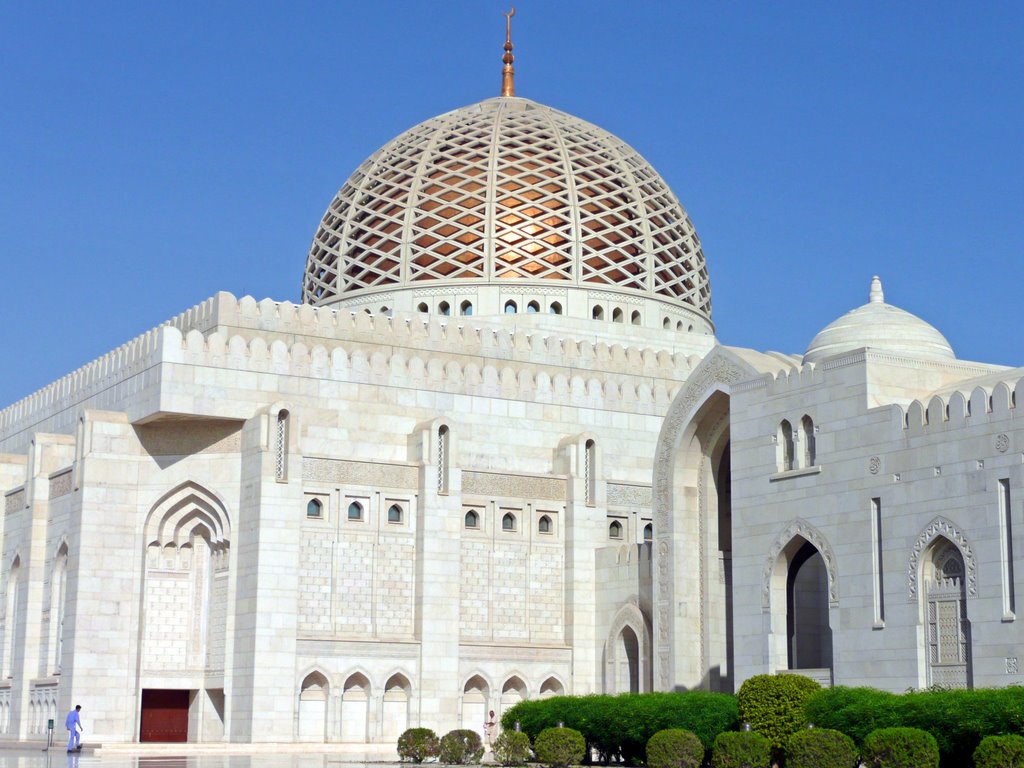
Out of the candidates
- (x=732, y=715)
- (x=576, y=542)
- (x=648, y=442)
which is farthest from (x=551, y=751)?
(x=648, y=442)

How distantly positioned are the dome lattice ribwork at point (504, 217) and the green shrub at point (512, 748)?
12.6 m

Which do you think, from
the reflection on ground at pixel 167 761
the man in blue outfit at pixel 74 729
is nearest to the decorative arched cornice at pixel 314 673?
the reflection on ground at pixel 167 761

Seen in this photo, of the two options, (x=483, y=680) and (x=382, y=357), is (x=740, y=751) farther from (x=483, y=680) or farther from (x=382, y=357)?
(x=382, y=357)

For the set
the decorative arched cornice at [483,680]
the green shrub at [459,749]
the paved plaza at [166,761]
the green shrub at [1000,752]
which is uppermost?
the decorative arched cornice at [483,680]

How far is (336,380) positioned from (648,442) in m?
5.55

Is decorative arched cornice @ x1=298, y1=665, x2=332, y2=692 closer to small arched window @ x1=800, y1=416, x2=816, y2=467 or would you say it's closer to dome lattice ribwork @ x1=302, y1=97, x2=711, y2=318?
small arched window @ x1=800, y1=416, x2=816, y2=467

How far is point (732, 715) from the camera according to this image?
60.1ft

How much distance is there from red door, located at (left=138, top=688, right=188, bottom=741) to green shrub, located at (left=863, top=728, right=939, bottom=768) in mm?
12118

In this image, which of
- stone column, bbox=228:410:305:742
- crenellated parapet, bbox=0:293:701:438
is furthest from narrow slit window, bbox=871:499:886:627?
stone column, bbox=228:410:305:742

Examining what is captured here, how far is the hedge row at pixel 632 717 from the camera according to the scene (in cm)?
1825

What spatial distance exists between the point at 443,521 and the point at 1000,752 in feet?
37.8

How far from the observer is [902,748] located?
1491 cm

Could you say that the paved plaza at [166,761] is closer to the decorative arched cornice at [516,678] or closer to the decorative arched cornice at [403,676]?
the decorative arched cornice at [403,676]

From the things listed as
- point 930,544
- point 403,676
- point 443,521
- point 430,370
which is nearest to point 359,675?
point 403,676
